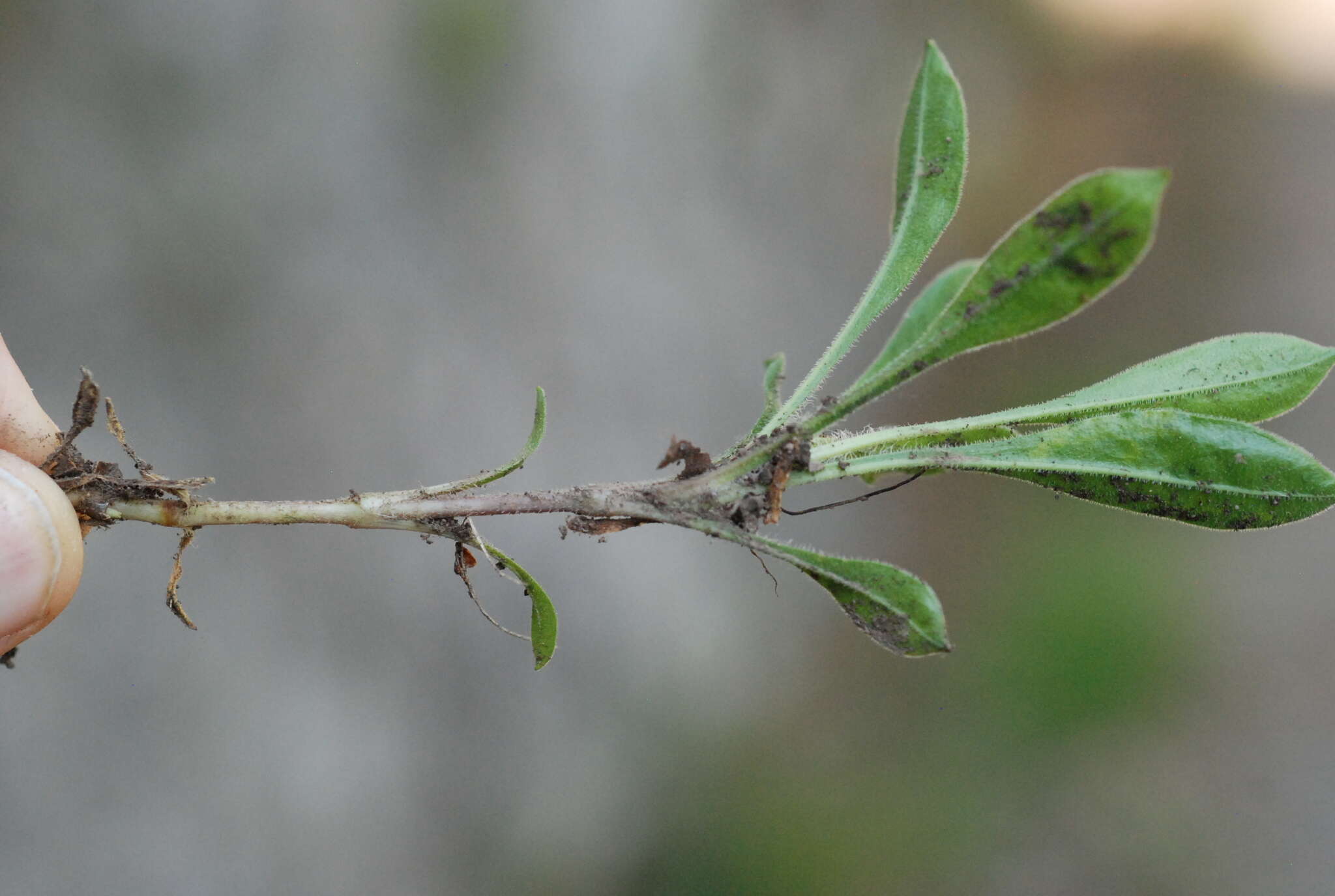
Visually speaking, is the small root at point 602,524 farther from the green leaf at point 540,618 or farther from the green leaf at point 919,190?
the green leaf at point 919,190

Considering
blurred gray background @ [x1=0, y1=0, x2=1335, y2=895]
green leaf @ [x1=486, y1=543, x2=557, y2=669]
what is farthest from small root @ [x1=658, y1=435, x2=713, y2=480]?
blurred gray background @ [x1=0, y1=0, x2=1335, y2=895]

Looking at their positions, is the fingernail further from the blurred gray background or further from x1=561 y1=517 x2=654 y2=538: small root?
the blurred gray background

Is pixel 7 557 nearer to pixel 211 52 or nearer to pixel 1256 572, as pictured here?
pixel 211 52

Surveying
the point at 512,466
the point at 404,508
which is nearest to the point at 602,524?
the point at 512,466

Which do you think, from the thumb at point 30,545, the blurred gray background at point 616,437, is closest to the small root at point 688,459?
the thumb at point 30,545

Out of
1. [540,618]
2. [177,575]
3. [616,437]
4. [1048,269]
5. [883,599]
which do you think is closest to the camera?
[1048,269]

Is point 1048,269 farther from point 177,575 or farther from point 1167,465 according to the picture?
point 177,575

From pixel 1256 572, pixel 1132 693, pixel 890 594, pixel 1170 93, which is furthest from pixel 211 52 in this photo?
pixel 1256 572
